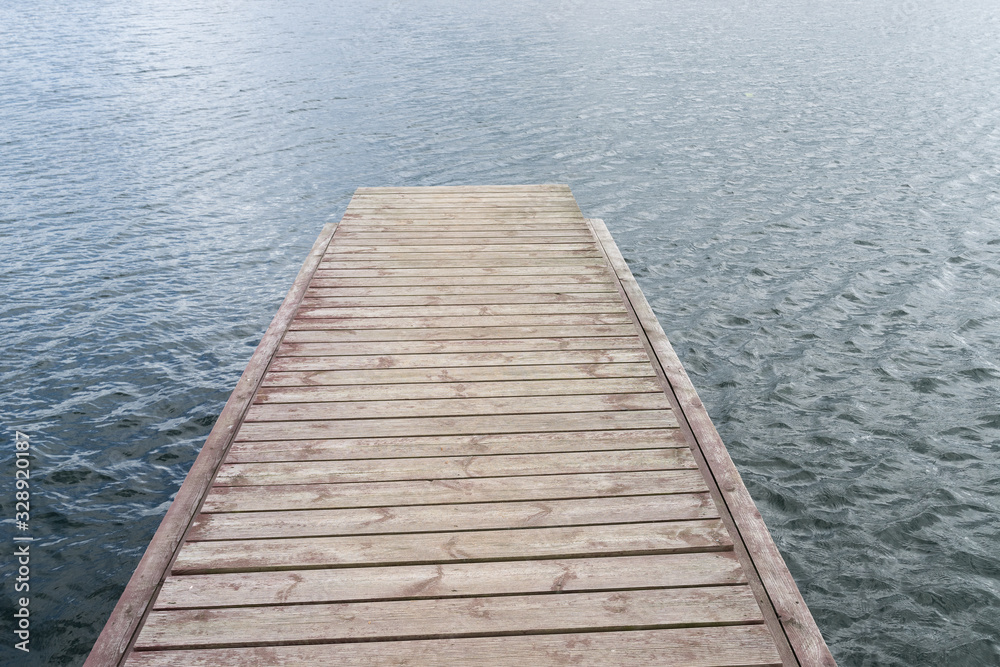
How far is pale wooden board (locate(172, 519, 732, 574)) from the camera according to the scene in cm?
283

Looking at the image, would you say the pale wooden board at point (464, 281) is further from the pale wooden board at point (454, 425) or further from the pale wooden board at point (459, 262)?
the pale wooden board at point (454, 425)

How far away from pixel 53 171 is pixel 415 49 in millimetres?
11165

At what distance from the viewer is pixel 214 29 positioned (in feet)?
72.0

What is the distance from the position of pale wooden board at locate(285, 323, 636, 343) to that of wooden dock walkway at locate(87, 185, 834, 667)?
2 cm

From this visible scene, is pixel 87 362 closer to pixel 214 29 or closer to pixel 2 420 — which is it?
pixel 2 420

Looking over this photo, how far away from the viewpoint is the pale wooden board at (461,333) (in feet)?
15.0

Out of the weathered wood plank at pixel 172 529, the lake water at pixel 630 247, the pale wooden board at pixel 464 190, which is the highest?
the weathered wood plank at pixel 172 529

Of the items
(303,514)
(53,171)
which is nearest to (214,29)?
(53,171)

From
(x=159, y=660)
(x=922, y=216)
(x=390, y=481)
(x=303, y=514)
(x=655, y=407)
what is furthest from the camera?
(x=922, y=216)

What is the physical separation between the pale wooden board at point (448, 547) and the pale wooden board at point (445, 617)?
0.21m

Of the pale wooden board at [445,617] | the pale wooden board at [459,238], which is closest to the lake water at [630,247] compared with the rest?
the pale wooden board at [459,238]

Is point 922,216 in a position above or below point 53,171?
below

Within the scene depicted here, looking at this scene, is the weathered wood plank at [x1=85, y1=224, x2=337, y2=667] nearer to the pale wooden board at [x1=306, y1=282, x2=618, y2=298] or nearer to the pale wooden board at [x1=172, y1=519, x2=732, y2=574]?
the pale wooden board at [x1=172, y1=519, x2=732, y2=574]

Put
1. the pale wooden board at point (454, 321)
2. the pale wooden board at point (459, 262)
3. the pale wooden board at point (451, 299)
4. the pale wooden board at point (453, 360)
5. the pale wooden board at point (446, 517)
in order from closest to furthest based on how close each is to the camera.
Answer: the pale wooden board at point (446, 517) < the pale wooden board at point (453, 360) < the pale wooden board at point (454, 321) < the pale wooden board at point (451, 299) < the pale wooden board at point (459, 262)
